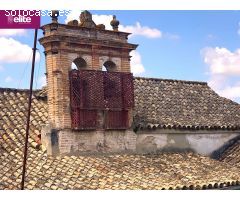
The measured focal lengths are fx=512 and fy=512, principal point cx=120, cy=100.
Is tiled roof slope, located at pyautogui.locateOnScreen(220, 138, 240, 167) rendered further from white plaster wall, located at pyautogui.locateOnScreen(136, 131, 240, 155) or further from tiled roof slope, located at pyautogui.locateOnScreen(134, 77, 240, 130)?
tiled roof slope, located at pyautogui.locateOnScreen(134, 77, 240, 130)

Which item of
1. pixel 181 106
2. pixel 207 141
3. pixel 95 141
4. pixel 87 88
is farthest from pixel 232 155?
pixel 87 88

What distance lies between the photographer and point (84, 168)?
34.9ft

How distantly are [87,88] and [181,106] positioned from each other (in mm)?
3734

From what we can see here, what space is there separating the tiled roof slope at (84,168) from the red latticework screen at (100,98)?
80 cm

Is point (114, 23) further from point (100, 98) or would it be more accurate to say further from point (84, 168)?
point (84, 168)

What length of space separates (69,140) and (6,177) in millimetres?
2023

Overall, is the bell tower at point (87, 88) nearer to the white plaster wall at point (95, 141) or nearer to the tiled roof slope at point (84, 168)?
the white plaster wall at point (95, 141)

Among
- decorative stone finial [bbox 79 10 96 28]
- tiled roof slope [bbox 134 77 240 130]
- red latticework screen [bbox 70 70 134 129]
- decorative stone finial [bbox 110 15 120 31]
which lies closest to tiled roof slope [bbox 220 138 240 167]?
tiled roof slope [bbox 134 77 240 130]

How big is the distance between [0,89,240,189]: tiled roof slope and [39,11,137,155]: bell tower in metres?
0.41

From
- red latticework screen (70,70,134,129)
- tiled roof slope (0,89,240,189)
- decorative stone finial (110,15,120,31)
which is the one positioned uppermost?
decorative stone finial (110,15,120,31)

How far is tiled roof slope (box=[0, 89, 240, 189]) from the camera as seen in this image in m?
9.79

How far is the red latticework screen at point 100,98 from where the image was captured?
37.2ft

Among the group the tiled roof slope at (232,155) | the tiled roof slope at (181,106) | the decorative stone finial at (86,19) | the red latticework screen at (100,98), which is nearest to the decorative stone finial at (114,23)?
the decorative stone finial at (86,19)
